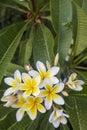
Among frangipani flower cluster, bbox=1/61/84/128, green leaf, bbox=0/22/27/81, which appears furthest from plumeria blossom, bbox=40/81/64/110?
green leaf, bbox=0/22/27/81

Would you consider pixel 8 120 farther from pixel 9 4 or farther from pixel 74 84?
pixel 9 4

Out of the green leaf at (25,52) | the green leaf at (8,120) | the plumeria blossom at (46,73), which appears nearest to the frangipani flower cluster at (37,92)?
the plumeria blossom at (46,73)

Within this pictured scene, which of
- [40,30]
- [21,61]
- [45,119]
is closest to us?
[45,119]

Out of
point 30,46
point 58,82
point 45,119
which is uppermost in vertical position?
point 58,82

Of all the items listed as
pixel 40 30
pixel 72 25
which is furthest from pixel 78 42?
pixel 40 30

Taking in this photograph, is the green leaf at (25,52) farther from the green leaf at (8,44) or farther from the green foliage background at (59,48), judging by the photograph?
the green leaf at (8,44)

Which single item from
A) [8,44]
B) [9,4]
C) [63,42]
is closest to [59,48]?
[63,42]

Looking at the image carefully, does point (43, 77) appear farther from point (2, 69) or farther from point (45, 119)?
point (45, 119)
